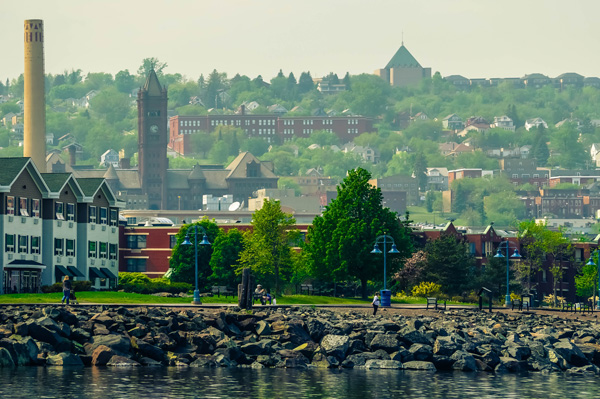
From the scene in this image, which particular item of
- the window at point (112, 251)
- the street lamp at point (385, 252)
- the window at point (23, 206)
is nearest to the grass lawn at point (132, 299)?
the street lamp at point (385, 252)

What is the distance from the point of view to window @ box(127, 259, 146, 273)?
15025cm

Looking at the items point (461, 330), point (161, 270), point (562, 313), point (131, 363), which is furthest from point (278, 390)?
point (161, 270)

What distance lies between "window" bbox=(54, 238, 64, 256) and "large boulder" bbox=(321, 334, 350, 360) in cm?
4943

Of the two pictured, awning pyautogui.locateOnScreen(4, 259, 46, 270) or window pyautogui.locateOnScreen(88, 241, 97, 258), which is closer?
awning pyautogui.locateOnScreen(4, 259, 46, 270)

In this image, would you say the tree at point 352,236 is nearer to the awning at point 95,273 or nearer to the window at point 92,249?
the awning at point 95,273

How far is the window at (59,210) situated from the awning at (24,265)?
467cm

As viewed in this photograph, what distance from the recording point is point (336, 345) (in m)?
66.5

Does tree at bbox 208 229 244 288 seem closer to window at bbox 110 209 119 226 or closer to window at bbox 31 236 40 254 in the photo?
window at bbox 110 209 119 226

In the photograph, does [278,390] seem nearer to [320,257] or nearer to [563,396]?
[563,396]

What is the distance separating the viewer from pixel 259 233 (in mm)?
122938

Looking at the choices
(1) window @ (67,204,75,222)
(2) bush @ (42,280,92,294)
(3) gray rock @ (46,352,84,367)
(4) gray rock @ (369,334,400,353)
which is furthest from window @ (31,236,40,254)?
A: (4) gray rock @ (369,334,400,353)

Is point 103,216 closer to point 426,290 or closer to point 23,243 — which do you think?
point 23,243

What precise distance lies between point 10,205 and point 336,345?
46021 mm

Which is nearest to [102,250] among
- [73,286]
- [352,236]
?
[352,236]
